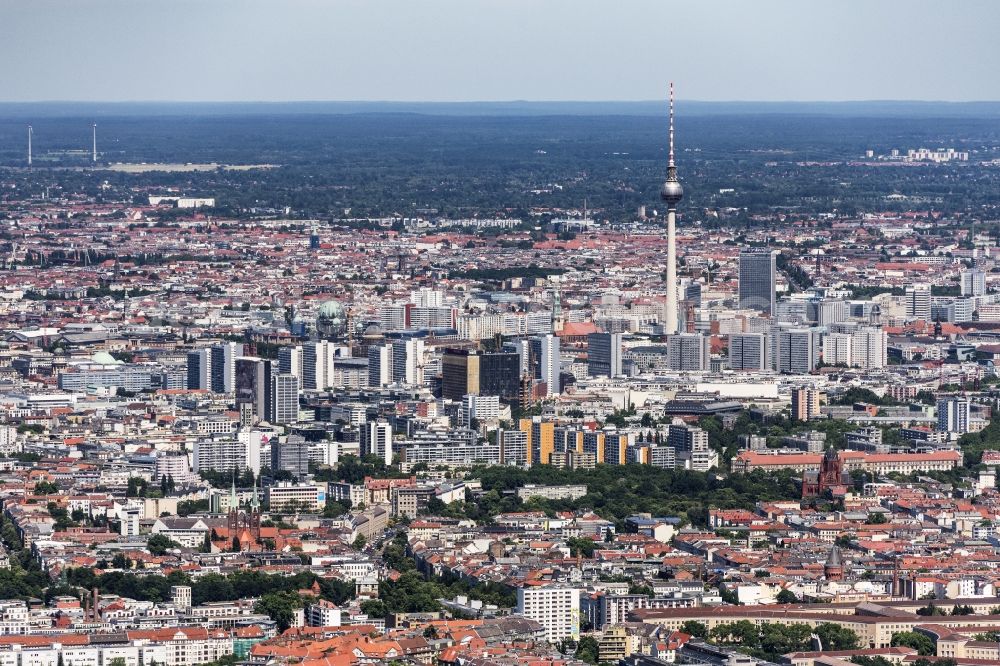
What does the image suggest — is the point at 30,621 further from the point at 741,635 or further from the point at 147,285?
the point at 147,285

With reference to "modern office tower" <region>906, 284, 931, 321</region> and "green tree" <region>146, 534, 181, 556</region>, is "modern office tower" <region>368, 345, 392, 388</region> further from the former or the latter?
"green tree" <region>146, 534, 181, 556</region>

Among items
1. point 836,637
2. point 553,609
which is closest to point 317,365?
point 553,609

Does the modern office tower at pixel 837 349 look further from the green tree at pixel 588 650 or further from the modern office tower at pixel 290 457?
the green tree at pixel 588 650

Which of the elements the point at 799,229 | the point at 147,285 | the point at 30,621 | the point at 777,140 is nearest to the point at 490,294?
the point at 147,285

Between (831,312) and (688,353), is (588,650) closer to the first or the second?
(688,353)

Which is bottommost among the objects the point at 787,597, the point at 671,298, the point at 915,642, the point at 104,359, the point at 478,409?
the point at 104,359

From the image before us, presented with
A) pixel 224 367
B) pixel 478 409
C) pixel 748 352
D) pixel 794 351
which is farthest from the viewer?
pixel 794 351
